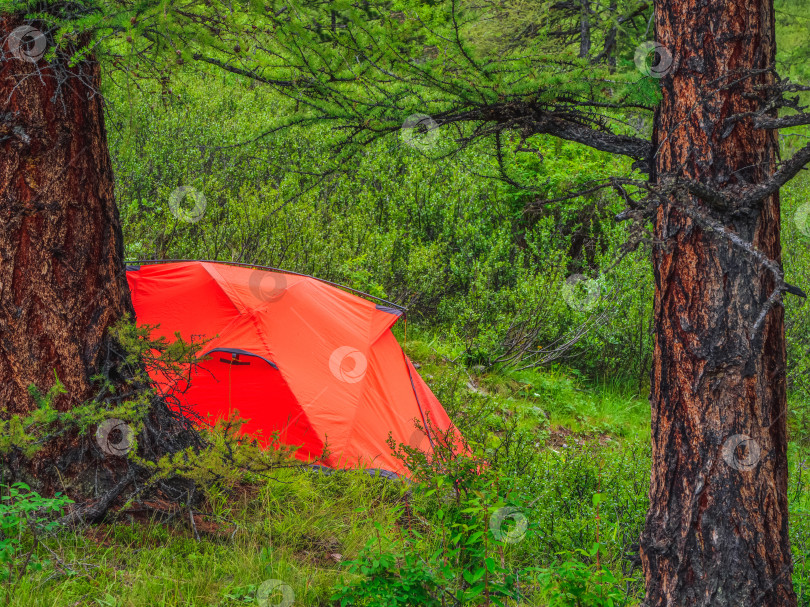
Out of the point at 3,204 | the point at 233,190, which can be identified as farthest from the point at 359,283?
the point at 3,204

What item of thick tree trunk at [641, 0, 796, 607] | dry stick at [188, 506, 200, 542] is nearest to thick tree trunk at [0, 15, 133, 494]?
dry stick at [188, 506, 200, 542]

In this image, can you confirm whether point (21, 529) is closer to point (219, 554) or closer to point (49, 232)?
point (219, 554)

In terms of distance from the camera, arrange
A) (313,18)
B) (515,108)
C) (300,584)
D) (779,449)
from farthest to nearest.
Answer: (313,18)
(515,108)
(300,584)
(779,449)

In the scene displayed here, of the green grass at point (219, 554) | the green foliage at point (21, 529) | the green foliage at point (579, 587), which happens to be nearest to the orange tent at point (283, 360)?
the green grass at point (219, 554)

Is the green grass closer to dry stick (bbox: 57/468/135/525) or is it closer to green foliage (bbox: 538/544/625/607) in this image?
dry stick (bbox: 57/468/135/525)

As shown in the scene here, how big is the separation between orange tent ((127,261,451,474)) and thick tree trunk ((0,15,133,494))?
1.38 meters

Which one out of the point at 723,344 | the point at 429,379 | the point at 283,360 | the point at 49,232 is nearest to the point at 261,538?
the point at 283,360

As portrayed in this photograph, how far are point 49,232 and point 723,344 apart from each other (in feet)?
11.0

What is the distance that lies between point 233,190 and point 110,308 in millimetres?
6175

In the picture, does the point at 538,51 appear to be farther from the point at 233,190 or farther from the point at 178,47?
the point at 233,190

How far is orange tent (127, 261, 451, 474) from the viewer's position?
5.05m

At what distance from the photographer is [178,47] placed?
11.8 feet

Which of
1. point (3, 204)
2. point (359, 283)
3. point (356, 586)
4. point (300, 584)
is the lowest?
point (300, 584)

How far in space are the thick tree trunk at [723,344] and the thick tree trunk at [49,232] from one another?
2.95 meters
